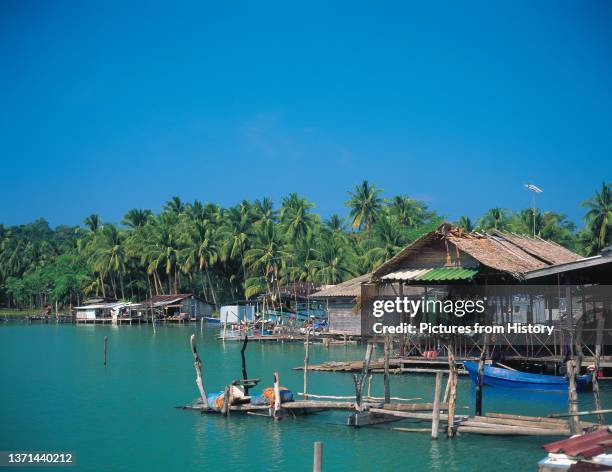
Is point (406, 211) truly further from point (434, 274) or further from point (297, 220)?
point (434, 274)

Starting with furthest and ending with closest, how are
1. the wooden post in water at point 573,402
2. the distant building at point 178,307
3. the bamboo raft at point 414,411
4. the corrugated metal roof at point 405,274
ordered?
the distant building at point 178,307 < the corrugated metal roof at point 405,274 < the bamboo raft at point 414,411 < the wooden post in water at point 573,402

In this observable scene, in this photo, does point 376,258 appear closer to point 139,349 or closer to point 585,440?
point 139,349

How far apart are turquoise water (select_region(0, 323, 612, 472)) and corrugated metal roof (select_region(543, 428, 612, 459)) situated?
175 inches

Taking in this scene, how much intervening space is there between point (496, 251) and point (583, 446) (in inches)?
631

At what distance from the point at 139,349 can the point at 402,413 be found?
2628cm

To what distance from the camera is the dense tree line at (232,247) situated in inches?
2141

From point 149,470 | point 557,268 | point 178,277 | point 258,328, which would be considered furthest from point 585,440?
point 178,277

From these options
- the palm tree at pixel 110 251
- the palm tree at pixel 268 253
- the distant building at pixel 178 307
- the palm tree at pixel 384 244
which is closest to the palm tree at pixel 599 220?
the palm tree at pixel 384 244

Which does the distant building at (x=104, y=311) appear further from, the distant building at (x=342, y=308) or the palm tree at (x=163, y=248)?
the distant building at (x=342, y=308)

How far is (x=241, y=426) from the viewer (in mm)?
18422

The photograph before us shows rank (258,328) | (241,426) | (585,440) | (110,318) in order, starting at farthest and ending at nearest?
(110,318), (258,328), (241,426), (585,440)

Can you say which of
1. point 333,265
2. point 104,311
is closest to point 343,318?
point 333,265

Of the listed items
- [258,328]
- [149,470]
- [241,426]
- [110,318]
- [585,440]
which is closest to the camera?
[585,440]

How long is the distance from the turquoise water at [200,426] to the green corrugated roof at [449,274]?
3.51m
